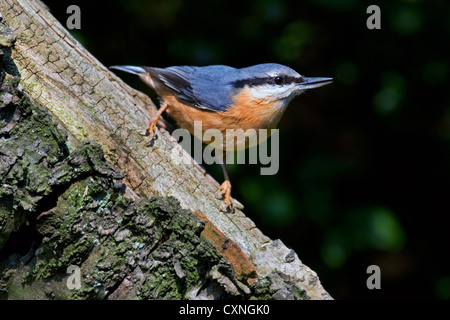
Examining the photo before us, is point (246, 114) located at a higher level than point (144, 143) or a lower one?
higher

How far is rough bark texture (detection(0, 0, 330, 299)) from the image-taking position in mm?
1962

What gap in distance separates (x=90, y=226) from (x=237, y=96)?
1.57 metres

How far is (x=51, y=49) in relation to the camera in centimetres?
240

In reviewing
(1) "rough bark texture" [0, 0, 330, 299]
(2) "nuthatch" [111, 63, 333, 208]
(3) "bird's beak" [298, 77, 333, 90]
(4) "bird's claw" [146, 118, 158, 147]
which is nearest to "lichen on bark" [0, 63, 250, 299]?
(1) "rough bark texture" [0, 0, 330, 299]

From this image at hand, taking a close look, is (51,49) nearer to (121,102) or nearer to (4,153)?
(121,102)

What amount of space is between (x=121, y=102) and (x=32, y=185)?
0.70m

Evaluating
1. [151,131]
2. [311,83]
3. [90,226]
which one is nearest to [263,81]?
[311,83]

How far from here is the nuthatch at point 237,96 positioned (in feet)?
10.7

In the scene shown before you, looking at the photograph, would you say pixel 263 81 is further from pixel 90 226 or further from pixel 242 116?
pixel 90 226

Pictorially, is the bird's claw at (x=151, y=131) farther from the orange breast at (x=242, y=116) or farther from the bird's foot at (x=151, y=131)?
the orange breast at (x=242, y=116)

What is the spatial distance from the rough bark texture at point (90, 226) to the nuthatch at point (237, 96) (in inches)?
41.9

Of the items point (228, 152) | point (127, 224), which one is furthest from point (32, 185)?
point (228, 152)

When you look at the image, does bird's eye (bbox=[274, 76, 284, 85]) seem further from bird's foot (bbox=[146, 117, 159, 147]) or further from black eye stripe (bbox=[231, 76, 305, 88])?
bird's foot (bbox=[146, 117, 159, 147])

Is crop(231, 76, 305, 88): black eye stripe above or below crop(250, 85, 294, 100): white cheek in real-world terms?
above
